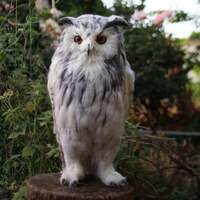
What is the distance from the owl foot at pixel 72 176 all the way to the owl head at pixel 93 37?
0.51 meters

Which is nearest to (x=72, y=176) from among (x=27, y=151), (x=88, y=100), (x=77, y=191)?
(x=77, y=191)

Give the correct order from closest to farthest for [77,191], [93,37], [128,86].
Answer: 1. [93,37]
2. [77,191]
3. [128,86]

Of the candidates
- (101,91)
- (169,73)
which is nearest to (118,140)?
(101,91)

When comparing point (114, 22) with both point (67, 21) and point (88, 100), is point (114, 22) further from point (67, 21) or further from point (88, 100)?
point (88, 100)

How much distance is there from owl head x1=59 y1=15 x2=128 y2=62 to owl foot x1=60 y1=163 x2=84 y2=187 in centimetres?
51

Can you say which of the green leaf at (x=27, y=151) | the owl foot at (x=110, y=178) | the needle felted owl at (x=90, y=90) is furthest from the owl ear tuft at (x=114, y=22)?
the green leaf at (x=27, y=151)

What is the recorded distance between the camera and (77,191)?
104 inches

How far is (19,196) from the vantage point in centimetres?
343

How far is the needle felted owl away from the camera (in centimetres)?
258

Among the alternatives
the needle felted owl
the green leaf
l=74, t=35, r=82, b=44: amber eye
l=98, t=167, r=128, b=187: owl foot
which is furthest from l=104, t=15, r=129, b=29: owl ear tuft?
the green leaf

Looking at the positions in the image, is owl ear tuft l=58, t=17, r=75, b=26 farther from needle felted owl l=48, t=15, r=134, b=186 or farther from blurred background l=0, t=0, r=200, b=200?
blurred background l=0, t=0, r=200, b=200

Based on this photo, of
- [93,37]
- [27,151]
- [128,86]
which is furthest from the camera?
[27,151]

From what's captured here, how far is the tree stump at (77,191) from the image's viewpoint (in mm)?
2602

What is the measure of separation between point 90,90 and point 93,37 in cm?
23
